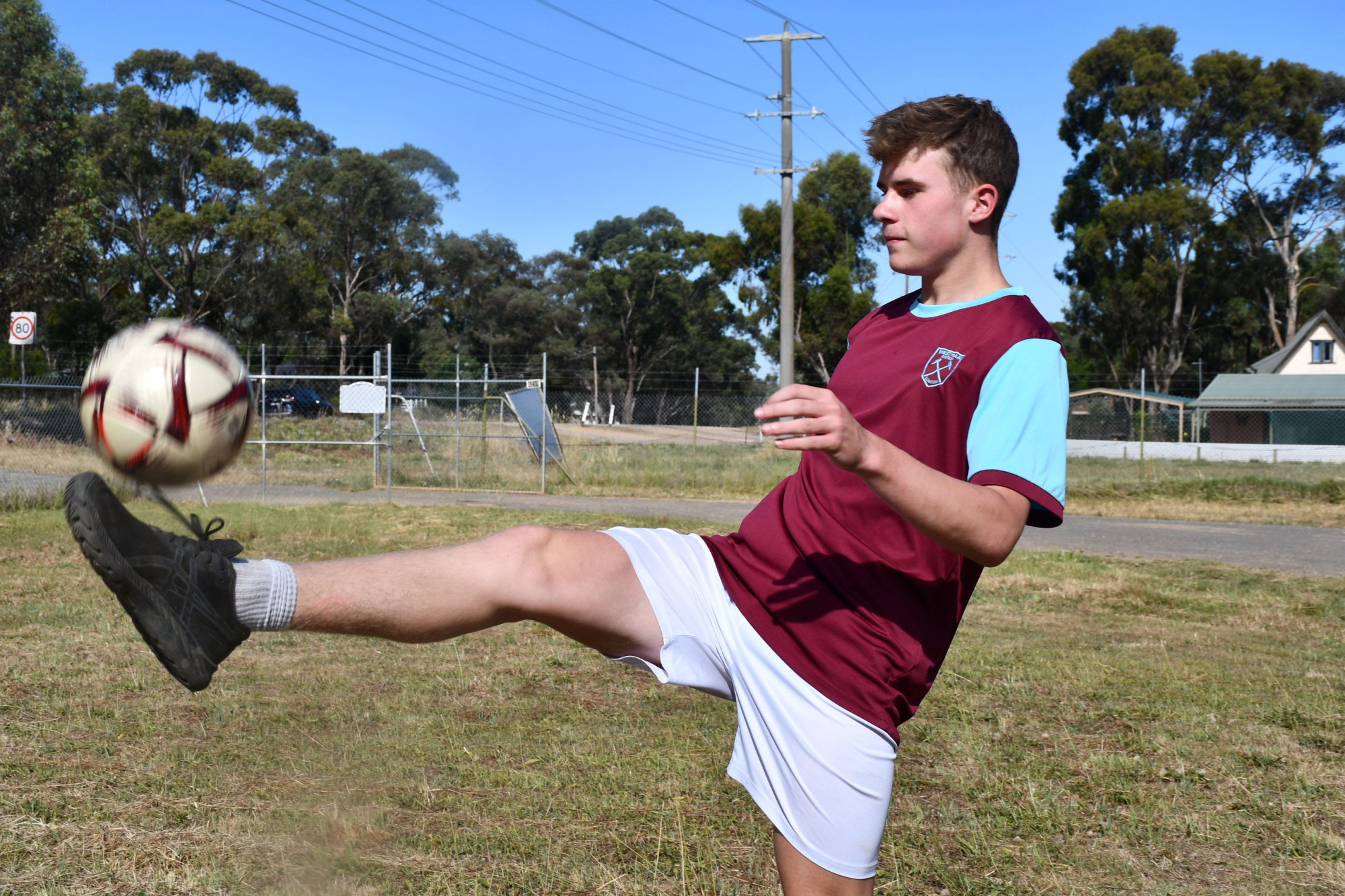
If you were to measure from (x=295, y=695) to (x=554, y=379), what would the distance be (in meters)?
44.9

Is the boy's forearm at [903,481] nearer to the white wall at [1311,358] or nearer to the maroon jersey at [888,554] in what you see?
the maroon jersey at [888,554]

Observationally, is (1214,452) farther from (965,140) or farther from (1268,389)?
(965,140)

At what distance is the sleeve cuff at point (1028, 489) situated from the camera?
2.02m

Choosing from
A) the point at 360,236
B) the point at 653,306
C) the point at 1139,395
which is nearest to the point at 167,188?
the point at 360,236

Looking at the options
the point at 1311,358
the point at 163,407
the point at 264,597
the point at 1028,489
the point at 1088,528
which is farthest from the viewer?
the point at 1311,358

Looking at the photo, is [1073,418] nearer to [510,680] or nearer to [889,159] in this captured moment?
[510,680]

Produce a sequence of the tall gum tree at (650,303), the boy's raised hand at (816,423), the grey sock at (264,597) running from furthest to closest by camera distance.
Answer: the tall gum tree at (650,303) < the grey sock at (264,597) < the boy's raised hand at (816,423)

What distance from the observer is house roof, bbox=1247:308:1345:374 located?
42281 millimetres

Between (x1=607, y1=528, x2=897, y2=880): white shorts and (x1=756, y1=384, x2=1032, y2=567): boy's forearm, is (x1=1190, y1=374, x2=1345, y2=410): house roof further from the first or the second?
(x1=756, y1=384, x2=1032, y2=567): boy's forearm

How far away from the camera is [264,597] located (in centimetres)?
215

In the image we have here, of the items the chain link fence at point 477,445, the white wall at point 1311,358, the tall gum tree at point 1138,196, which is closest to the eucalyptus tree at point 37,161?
the chain link fence at point 477,445

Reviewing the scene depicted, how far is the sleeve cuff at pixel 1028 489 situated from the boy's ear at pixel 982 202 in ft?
2.02

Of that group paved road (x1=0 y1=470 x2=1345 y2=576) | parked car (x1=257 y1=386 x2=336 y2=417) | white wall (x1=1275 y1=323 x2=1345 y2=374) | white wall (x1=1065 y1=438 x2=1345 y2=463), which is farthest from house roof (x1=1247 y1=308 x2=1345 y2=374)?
parked car (x1=257 y1=386 x2=336 y2=417)

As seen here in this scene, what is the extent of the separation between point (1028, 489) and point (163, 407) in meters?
1.98
